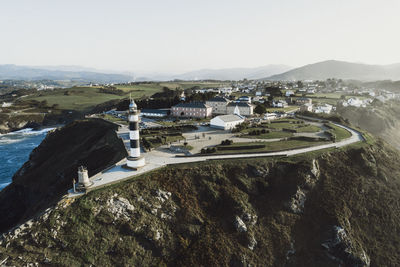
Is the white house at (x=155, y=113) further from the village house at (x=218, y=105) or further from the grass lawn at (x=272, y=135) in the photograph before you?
the grass lawn at (x=272, y=135)

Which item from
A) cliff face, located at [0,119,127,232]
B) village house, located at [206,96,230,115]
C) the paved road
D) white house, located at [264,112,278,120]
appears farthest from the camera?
village house, located at [206,96,230,115]

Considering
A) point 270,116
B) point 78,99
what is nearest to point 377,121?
point 270,116

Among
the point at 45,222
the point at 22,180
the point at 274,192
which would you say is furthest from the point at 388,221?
the point at 22,180

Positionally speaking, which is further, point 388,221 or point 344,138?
point 344,138

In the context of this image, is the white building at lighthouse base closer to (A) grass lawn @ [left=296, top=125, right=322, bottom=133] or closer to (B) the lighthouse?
(B) the lighthouse

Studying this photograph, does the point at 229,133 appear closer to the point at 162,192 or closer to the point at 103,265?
the point at 162,192

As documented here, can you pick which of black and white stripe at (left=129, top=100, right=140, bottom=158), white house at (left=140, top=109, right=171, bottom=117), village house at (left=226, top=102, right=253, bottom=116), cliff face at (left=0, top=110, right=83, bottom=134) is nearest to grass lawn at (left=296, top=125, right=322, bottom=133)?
village house at (left=226, top=102, right=253, bottom=116)

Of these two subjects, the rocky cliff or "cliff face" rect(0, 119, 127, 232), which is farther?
"cliff face" rect(0, 119, 127, 232)
